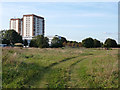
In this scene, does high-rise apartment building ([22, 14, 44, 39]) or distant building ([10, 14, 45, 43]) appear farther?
distant building ([10, 14, 45, 43])

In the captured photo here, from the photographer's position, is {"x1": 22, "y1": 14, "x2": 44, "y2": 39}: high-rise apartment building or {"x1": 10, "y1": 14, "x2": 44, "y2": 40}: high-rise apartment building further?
{"x1": 10, "y1": 14, "x2": 44, "y2": 40}: high-rise apartment building

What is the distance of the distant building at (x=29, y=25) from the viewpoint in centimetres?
14659

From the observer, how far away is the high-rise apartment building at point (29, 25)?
5768 inches

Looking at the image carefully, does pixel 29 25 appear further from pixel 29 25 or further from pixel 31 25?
pixel 31 25

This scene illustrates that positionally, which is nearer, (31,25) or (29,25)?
(31,25)

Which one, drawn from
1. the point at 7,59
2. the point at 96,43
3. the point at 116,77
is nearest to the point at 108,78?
the point at 116,77

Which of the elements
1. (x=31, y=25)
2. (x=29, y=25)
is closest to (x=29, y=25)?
(x=29, y=25)

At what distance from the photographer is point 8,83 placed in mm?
8117

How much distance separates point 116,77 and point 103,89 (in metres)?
2.27

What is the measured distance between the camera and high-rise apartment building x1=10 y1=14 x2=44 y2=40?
146 metres

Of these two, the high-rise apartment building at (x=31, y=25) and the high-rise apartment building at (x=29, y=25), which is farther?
the high-rise apartment building at (x=29, y=25)

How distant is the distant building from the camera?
481 feet

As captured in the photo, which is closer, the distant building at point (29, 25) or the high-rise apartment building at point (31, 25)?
the high-rise apartment building at point (31, 25)

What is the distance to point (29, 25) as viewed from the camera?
5817 inches
